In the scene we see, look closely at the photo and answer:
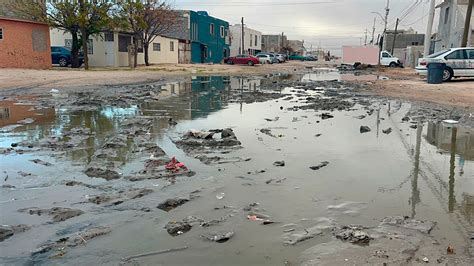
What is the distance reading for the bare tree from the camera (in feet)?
119

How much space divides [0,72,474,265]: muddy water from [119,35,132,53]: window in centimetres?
3337

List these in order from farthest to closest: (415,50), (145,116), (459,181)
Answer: (415,50) → (145,116) → (459,181)

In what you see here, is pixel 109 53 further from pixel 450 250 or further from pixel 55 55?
pixel 450 250

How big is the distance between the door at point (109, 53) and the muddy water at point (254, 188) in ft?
106

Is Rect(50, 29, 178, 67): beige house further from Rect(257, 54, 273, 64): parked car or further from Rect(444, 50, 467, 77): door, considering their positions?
Rect(444, 50, 467, 77): door

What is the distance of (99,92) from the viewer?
17.0 m

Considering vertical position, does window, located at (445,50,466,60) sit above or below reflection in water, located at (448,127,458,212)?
above

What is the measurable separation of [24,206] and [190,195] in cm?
183

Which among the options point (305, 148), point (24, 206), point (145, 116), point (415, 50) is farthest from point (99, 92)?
point (415, 50)

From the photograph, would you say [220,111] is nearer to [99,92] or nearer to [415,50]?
[99,92]

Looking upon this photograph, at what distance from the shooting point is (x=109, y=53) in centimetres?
4056

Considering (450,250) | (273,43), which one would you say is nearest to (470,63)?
(450,250)

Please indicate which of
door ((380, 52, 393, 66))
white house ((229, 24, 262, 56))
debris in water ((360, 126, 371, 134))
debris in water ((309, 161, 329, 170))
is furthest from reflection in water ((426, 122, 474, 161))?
white house ((229, 24, 262, 56))

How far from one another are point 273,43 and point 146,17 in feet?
262
